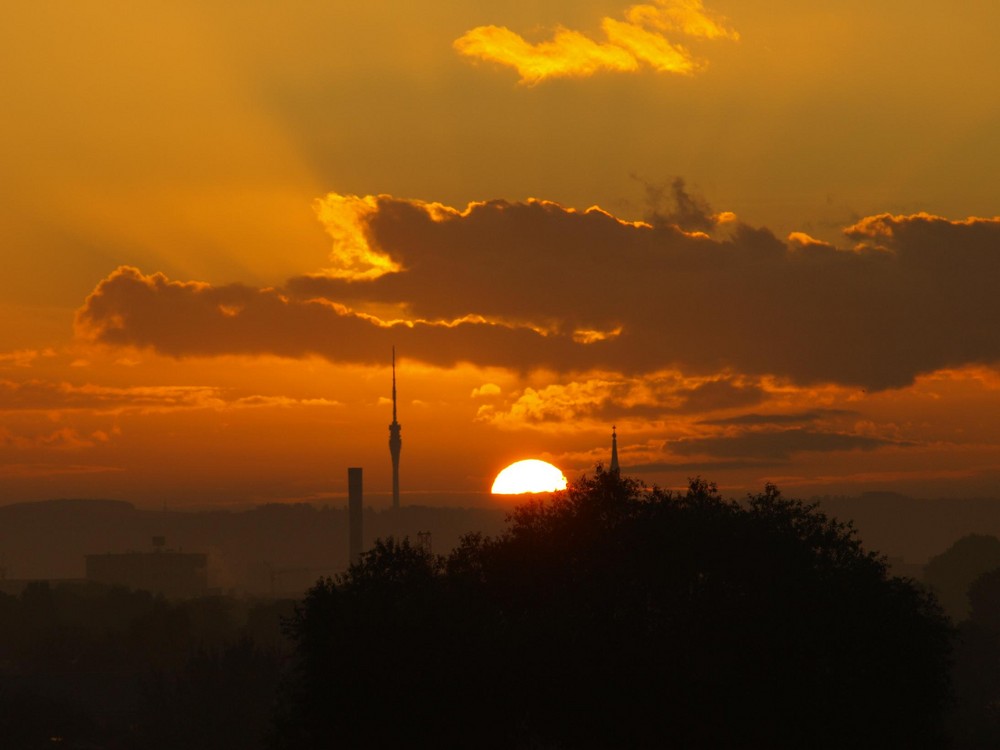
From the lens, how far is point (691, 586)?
250 feet

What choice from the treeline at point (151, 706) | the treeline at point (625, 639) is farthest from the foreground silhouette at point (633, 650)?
the treeline at point (151, 706)

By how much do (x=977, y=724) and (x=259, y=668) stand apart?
202 ft

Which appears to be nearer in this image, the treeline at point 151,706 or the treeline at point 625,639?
the treeline at point 625,639

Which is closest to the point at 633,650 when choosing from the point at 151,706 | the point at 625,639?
the point at 625,639

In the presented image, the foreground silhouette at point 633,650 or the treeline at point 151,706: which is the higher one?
the foreground silhouette at point 633,650

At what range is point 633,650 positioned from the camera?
7162 cm

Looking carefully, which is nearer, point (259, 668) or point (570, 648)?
point (570, 648)

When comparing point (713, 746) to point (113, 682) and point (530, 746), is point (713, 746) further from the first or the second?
point (113, 682)

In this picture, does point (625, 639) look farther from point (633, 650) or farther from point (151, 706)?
point (151, 706)

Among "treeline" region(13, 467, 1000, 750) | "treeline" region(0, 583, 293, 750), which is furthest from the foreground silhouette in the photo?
"treeline" region(0, 583, 293, 750)

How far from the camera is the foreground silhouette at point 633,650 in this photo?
70562 mm

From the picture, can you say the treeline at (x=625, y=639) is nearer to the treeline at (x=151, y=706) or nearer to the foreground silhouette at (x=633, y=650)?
the foreground silhouette at (x=633, y=650)

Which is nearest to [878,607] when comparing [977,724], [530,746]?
[530,746]

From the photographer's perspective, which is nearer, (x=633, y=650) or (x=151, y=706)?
(x=633, y=650)
